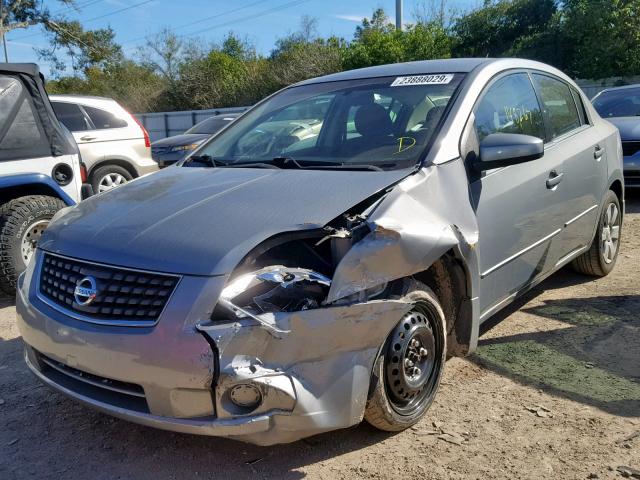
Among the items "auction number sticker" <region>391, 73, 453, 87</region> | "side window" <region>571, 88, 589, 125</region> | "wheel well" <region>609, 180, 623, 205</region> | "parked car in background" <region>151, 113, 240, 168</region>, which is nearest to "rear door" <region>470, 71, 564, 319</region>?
"auction number sticker" <region>391, 73, 453, 87</region>

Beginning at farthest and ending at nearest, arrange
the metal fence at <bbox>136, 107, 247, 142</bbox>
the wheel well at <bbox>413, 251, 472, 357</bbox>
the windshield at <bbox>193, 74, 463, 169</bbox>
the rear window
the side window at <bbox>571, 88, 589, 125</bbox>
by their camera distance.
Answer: the metal fence at <bbox>136, 107, 247, 142</bbox> < the rear window < the side window at <bbox>571, 88, 589, 125</bbox> < the windshield at <bbox>193, 74, 463, 169</bbox> < the wheel well at <bbox>413, 251, 472, 357</bbox>

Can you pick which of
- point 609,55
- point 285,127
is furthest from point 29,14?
point 285,127

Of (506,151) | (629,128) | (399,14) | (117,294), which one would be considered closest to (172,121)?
(399,14)

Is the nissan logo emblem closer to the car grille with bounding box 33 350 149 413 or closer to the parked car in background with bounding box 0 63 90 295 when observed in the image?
the car grille with bounding box 33 350 149 413

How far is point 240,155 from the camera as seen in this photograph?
3.79 m

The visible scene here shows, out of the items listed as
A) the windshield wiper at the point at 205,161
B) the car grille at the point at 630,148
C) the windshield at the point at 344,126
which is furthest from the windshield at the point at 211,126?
the windshield wiper at the point at 205,161

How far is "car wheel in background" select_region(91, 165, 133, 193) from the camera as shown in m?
9.11

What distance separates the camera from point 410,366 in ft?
9.50

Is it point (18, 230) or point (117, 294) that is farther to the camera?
point (18, 230)

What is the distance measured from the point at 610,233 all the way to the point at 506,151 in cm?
256

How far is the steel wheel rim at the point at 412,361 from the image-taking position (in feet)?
9.09

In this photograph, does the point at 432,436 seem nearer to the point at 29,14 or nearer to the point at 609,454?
the point at 609,454

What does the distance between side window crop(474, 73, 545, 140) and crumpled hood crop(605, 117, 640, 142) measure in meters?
5.06

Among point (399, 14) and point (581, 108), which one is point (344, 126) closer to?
point (581, 108)
